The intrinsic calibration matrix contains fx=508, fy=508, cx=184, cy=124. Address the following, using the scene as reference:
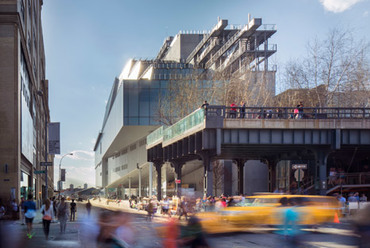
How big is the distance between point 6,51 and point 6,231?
92.7ft

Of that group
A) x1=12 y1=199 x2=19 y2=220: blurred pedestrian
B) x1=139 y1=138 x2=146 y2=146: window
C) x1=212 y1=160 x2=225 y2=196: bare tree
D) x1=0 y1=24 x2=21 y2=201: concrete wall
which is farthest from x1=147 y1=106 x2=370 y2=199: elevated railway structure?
x1=139 y1=138 x2=146 y2=146: window

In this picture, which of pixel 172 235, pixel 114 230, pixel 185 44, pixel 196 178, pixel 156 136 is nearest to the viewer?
pixel 114 230

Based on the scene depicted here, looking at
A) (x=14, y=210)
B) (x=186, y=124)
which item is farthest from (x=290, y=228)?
(x=186, y=124)

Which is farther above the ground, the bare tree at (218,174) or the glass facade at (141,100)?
the glass facade at (141,100)

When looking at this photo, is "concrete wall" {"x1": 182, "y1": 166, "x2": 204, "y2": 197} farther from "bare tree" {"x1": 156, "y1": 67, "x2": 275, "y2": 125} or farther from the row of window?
the row of window

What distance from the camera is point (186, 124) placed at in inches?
1810

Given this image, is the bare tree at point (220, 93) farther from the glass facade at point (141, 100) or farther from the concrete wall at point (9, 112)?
the concrete wall at point (9, 112)

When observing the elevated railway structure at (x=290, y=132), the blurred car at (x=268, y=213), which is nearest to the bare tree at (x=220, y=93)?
the elevated railway structure at (x=290, y=132)

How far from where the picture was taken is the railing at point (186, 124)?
136 ft

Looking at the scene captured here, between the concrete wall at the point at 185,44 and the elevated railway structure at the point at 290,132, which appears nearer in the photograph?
the elevated railway structure at the point at 290,132

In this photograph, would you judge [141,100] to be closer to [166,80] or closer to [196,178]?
[166,80]

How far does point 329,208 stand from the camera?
84.6ft

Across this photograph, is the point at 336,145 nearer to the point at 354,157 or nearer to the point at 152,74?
the point at 354,157

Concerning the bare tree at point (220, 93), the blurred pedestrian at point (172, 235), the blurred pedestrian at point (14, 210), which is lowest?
the blurred pedestrian at point (14, 210)
